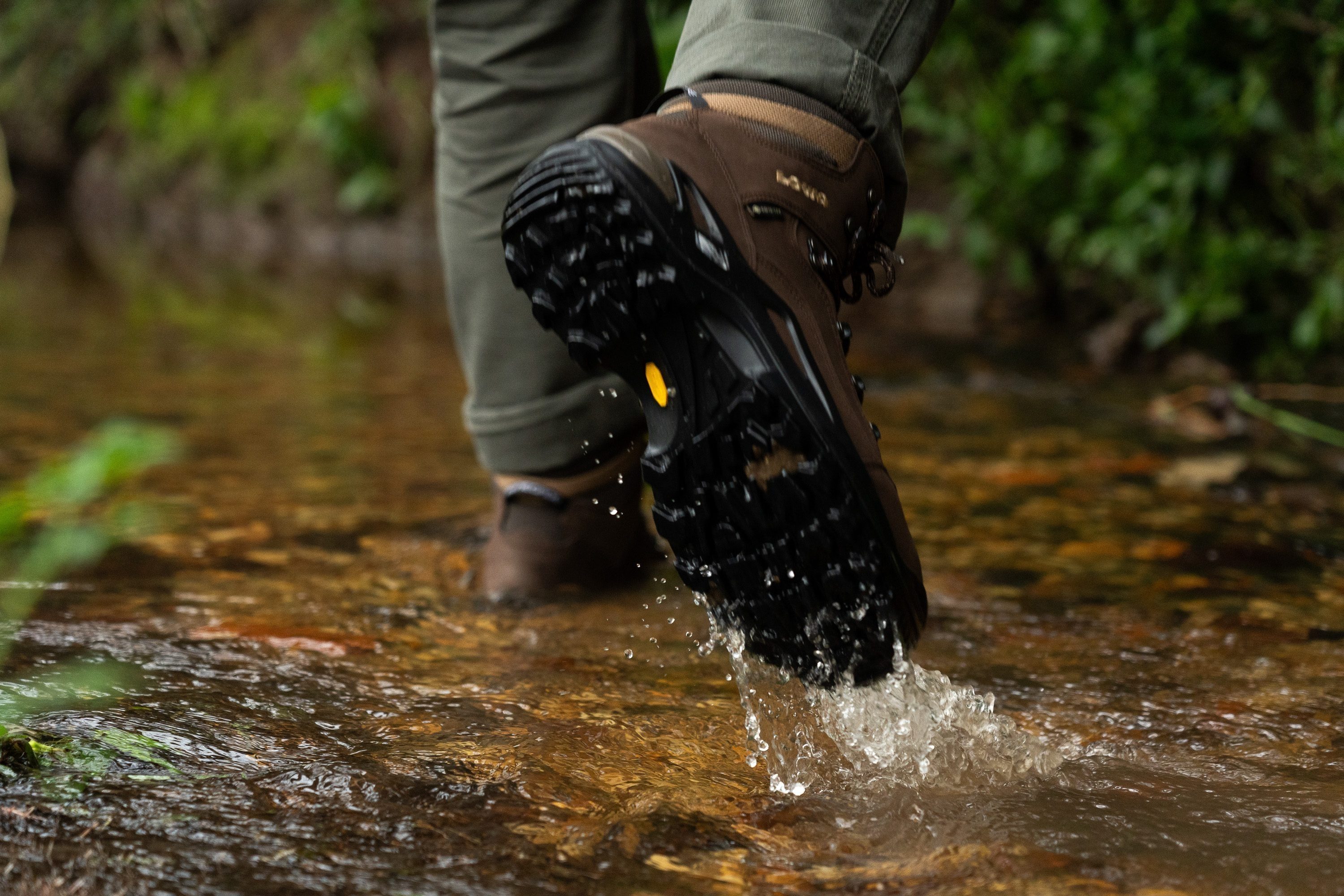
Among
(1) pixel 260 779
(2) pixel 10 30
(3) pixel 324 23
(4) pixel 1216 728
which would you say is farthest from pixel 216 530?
(3) pixel 324 23

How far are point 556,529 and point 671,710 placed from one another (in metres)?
0.48

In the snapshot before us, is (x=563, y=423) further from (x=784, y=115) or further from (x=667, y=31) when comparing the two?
(x=667, y=31)

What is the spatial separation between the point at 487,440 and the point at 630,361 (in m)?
0.58

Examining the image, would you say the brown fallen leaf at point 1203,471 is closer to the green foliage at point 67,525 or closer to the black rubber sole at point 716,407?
the black rubber sole at point 716,407

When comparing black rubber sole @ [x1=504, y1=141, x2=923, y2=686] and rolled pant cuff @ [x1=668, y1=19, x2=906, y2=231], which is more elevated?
rolled pant cuff @ [x1=668, y1=19, x2=906, y2=231]

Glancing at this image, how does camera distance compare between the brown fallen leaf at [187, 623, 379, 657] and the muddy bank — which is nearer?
the brown fallen leaf at [187, 623, 379, 657]

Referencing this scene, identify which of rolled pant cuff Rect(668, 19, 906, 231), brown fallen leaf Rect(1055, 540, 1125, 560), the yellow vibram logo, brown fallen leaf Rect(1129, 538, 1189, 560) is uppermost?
rolled pant cuff Rect(668, 19, 906, 231)

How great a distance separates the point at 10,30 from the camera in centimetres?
808

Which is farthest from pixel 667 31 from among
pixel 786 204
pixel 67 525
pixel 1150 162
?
pixel 786 204

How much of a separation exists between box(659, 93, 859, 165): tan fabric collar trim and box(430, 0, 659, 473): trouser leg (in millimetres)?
496

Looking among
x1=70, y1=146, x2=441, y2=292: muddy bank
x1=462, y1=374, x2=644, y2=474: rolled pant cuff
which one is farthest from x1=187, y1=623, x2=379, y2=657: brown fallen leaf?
x1=70, y1=146, x2=441, y2=292: muddy bank

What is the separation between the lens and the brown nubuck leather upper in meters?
1.14

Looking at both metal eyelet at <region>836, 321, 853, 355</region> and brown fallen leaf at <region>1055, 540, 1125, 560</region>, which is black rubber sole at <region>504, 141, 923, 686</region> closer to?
metal eyelet at <region>836, 321, 853, 355</region>

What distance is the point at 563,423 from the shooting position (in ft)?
5.49
